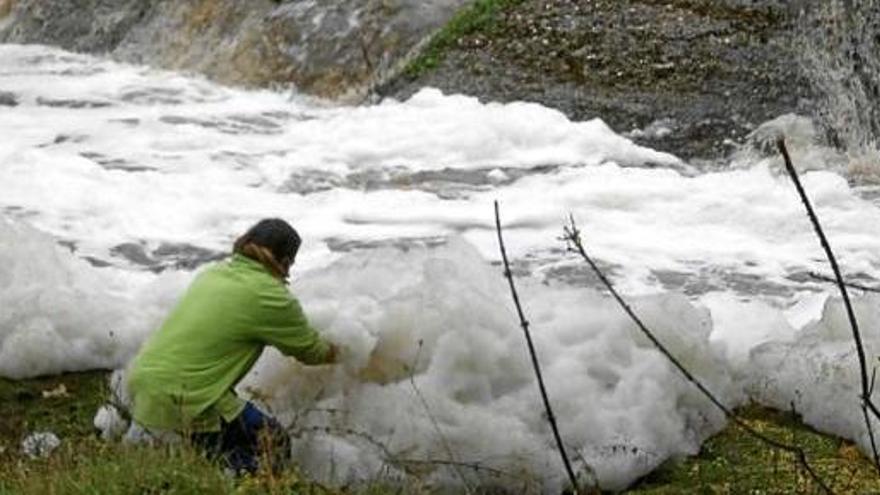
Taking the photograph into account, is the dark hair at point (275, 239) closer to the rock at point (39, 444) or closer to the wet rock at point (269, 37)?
the rock at point (39, 444)

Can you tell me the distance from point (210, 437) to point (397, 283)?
1708 mm

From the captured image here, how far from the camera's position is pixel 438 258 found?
24.4ft

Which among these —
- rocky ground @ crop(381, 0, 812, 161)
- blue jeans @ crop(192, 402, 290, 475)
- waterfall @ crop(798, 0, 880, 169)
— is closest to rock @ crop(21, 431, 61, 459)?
blue jeans @ crop(192, 402, 290, 475)

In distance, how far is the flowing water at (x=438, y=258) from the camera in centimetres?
666

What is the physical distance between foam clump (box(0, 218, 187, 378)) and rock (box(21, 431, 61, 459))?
985 mm

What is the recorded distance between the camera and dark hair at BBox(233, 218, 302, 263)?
245 inches

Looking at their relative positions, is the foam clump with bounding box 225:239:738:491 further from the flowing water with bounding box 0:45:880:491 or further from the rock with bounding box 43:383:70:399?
the rock with bounding box 43:383:70:399

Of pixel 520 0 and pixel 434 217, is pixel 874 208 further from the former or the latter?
pixel 520 0

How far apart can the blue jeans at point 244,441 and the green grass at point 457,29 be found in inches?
376

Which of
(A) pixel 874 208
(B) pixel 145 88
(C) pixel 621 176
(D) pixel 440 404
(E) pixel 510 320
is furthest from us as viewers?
(B) pixel 145 88

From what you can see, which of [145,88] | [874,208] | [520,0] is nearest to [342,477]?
[874,208]

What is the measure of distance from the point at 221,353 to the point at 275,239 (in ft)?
1.69

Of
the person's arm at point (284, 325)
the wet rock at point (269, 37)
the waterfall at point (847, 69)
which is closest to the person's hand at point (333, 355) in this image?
the person's arm at point (284, 325)

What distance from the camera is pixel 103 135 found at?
14680 millimetres
